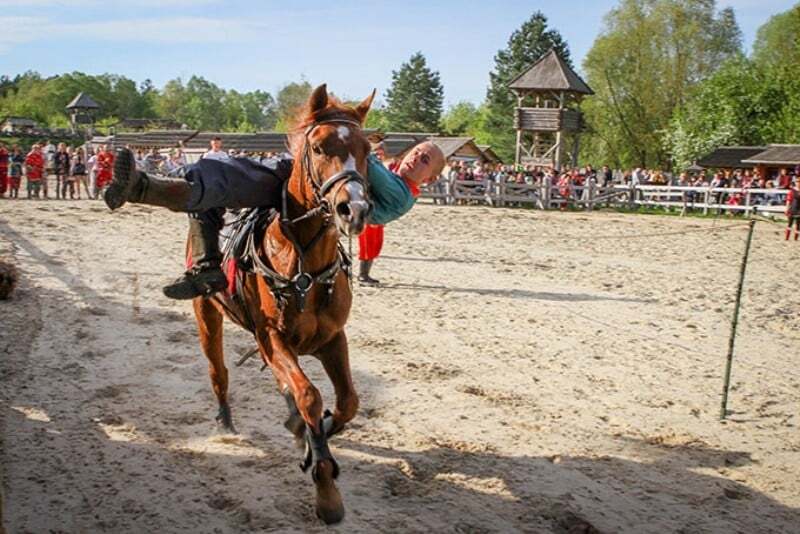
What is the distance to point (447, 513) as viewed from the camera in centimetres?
438

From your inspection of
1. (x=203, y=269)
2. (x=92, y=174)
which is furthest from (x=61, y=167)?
→ (x=203, y=269)

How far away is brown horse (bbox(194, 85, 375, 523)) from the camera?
148 inches

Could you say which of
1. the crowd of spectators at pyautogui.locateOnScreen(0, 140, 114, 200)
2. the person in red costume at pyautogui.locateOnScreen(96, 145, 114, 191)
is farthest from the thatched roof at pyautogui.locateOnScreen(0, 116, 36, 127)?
the person in red costume at pyautogui.locateOnScreen(96, 145, 114, 191)

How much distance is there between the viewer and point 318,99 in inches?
158

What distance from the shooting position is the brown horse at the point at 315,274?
3.76 metres

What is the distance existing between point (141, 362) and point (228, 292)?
8.69ft

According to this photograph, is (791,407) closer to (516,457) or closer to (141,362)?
(516,457)

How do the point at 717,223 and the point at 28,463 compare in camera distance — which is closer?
the point at 28,463

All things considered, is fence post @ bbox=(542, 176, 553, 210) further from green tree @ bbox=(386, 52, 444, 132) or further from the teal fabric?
green tree @ bbox=(386, 52, 444, 132)

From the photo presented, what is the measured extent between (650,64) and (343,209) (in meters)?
62.0

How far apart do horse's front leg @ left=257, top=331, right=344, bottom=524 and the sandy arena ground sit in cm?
24

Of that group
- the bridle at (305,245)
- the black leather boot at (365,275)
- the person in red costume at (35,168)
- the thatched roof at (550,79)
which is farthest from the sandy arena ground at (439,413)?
the thatched roof at (550,79)

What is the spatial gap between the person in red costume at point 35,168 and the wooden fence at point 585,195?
47.2ft

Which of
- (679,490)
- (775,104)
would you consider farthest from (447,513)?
(775,104)
